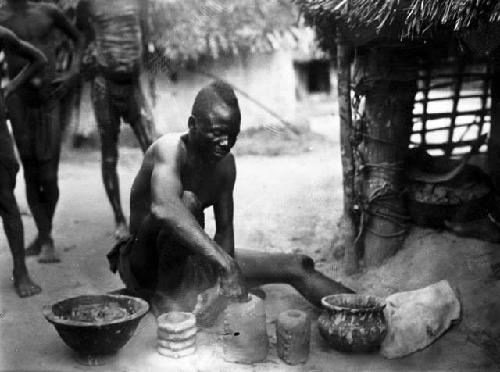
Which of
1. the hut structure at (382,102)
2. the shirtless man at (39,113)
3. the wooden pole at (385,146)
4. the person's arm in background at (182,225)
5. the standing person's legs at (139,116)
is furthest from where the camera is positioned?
the standing person's legs at (139,116)

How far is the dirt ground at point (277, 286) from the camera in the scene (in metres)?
3.56

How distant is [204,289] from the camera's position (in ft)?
13.0

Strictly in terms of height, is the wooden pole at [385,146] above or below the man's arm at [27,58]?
below

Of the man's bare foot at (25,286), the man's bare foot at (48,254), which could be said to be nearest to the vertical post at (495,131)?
the man's bare foot at (25,286)

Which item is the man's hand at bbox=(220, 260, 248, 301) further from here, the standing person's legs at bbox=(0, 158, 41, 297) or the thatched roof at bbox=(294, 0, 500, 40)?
the standing person's legs at bbox=(0, 158, 41, 297)

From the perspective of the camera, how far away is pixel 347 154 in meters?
4.93

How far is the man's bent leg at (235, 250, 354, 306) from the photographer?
4.18 meters

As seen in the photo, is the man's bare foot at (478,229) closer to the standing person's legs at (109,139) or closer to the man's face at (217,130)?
the man's face at (217,130)

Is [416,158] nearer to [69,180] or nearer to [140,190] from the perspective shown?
[140,190]

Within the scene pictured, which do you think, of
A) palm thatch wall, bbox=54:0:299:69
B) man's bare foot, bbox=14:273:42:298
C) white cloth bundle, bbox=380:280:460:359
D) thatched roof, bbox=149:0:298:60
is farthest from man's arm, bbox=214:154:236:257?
thatched roof, bbox=149:0:298:60

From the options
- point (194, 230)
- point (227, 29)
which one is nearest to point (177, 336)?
point (194, 230)

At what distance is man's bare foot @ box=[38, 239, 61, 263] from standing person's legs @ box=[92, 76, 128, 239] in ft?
2.11

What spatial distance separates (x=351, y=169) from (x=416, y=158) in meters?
0.45

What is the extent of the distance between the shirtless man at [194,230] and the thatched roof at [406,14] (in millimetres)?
1068
